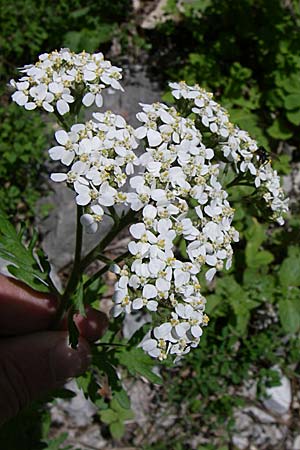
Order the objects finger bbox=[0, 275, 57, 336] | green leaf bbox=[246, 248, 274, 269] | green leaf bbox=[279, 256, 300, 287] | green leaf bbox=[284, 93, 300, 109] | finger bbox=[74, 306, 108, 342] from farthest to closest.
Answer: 1. green leaf bbox=[284, 93, 300, 109]
2. green leaf bbox=[246, 248, 274, 269]
3. green leaf bbox=[279, 256, 300, 287]
4. finger bbox=[0, 275, 57, 336]
5. finger bbox=[74, 306, 108, 342]

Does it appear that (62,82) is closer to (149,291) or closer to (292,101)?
(149,291)

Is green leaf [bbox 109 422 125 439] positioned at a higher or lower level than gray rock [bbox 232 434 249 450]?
lower

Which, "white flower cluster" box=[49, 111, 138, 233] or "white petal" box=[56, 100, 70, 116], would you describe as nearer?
"white flower cluster" box=[49, 111, 138, 233]

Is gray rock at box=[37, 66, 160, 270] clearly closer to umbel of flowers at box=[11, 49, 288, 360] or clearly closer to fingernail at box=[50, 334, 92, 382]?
fingernail at box=[50, 334, 92, 382]

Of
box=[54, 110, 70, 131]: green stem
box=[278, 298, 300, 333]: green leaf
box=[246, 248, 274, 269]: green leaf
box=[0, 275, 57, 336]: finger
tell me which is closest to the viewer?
box=[54, 110, 70, 131]: green stem

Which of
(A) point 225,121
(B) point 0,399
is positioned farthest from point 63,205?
(A) point 225,121

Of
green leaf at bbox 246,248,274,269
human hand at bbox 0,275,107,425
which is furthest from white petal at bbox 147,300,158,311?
green leaf at bbox 246,248,274,269
